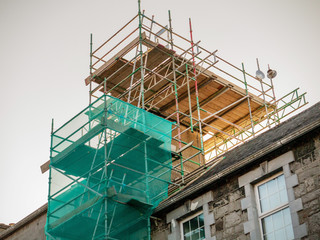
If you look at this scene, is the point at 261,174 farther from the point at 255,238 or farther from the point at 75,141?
the point at 75,141

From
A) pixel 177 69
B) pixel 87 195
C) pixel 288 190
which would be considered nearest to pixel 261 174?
pixel 288 190

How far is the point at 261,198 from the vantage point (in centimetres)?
1341

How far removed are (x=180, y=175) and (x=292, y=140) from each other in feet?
21.9

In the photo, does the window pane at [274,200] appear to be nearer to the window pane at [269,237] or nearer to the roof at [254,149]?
the window pane at [269,237]

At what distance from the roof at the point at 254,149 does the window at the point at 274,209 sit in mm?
668

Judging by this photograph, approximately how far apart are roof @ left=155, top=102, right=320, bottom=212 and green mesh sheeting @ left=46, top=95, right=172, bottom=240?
86 centimetres

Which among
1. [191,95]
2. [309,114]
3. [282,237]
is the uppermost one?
[191,95]

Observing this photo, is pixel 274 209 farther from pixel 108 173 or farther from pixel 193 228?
pixel 108 173

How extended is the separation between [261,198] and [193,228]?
2103 mm

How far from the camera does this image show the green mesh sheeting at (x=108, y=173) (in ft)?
50.8

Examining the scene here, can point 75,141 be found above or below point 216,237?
above

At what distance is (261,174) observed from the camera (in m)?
13.5

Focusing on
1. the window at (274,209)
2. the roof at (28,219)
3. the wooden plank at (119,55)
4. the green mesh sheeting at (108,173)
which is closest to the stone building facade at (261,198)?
the window at (274,209)

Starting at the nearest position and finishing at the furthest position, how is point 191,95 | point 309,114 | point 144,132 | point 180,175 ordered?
point 309,114, point 144,132, point 180,175, point 191,95
